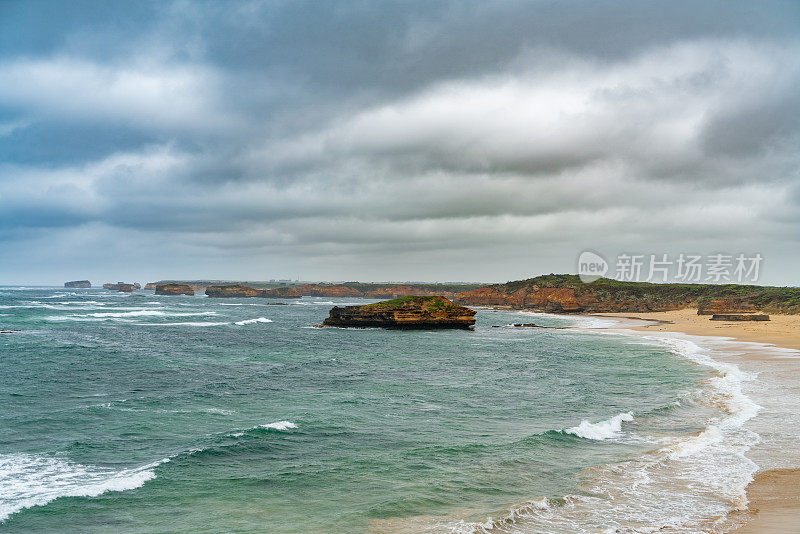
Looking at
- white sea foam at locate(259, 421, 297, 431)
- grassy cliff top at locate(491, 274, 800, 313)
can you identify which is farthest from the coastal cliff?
white sea foam at locate(259, 421, 297, 431)

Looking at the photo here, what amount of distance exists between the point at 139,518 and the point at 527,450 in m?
12.1

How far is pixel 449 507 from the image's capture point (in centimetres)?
1313

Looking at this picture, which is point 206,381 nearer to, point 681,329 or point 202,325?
point 202,325

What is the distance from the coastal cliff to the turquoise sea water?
9000 centimetres

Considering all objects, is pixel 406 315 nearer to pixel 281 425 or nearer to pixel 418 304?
pixel 418 304

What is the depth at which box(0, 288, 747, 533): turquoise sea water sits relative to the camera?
504 inches

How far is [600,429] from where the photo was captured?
21031 mm

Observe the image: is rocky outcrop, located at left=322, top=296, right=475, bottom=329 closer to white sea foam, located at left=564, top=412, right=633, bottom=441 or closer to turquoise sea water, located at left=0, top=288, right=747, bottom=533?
turquoise sea water, located at left=0, top=288, right=747, bottom=533

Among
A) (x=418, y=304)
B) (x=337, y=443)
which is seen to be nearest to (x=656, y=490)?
(x=337, y=443)

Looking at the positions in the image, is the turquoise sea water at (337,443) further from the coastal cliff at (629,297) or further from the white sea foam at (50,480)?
the coastal cliff at (629,297)

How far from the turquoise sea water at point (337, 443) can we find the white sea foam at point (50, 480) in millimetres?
71

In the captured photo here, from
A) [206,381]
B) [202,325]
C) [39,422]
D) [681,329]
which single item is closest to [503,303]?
[681,329]

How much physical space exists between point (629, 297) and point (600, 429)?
137 m

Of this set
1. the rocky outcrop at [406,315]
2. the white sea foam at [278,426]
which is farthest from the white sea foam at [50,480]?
the rocky outcrop at [406,315]
